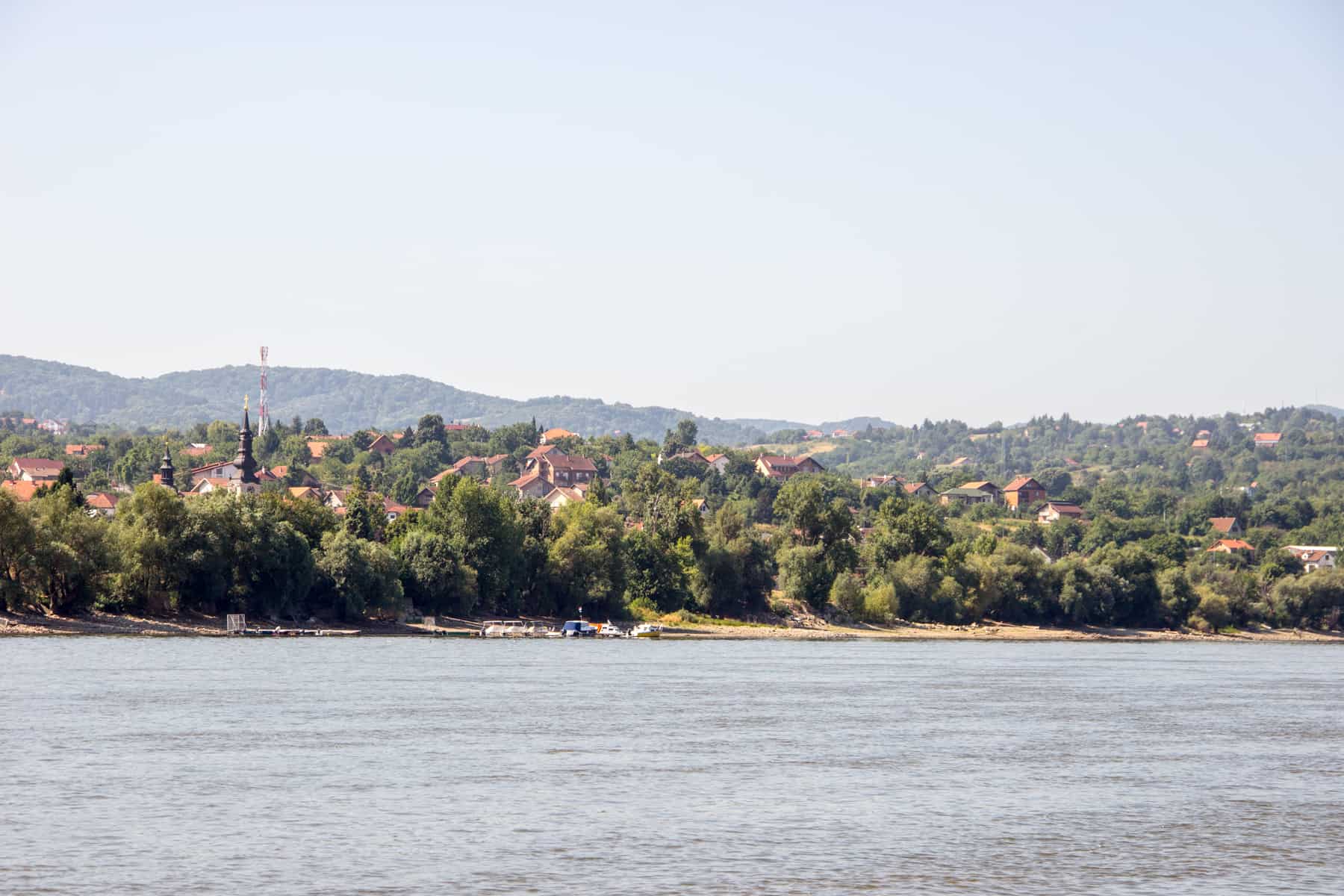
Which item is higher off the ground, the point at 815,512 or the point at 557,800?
the point at 815,512

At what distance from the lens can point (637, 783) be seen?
45.9 m

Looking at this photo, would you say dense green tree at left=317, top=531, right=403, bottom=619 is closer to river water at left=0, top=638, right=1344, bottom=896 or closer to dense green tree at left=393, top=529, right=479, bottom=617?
dense green tree at left=393, top=529, right=479, bottom=617

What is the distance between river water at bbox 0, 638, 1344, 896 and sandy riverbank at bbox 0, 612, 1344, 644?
15662 mm

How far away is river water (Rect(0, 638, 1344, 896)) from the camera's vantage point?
34.0m

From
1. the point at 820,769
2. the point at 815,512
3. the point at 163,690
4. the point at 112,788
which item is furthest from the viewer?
the point at 815,512

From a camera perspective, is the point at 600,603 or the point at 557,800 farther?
the point at 600,603

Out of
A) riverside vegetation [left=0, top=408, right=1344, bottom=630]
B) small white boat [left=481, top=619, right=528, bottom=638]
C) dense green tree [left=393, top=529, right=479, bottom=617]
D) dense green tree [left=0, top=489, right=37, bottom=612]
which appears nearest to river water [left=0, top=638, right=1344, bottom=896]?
dense green tree [left=0, top=489, right=37, bottom=612]

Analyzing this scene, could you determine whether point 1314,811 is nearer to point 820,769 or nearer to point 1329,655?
point 820,769

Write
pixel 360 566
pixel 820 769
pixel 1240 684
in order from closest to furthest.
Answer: pixel 820 769 → pixel 1240 684 → pixel 360 566

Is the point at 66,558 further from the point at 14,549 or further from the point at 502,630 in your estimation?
the point at 502,630

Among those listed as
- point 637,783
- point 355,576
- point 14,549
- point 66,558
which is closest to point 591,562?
point 355,576

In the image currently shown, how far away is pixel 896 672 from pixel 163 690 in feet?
149

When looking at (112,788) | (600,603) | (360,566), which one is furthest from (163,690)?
(600,603)

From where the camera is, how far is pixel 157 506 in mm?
106312
